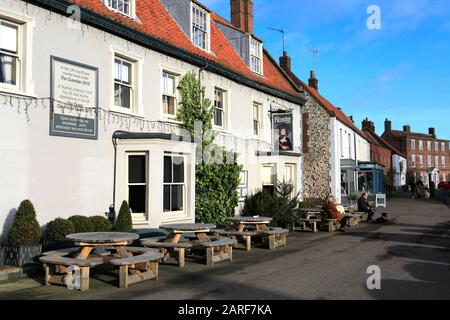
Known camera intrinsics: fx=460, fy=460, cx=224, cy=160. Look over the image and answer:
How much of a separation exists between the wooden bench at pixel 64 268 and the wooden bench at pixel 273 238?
5.84m

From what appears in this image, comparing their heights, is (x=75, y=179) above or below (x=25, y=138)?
below

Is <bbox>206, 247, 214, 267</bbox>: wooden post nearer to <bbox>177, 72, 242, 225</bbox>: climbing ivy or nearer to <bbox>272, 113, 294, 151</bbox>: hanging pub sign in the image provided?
<bbox>177, 72, 242, 225</bbox>: climbing ivy

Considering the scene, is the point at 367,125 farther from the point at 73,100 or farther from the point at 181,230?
the point at 73,100

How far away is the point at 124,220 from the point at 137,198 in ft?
3.79

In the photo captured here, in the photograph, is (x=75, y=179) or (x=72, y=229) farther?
(x=75, y=179)

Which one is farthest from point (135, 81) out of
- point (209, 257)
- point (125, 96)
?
point (209, 257)

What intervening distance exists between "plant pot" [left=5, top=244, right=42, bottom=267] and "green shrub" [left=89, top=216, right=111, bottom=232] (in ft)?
5.62

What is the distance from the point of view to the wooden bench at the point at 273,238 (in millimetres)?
12859

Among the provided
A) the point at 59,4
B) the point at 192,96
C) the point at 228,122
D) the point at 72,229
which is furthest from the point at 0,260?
the point at 228,122

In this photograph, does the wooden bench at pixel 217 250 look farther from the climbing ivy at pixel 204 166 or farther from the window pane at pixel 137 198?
the climbing ivy at pixel 204 166

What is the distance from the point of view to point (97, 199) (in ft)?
37.9

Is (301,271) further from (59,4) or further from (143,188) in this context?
(59,4)

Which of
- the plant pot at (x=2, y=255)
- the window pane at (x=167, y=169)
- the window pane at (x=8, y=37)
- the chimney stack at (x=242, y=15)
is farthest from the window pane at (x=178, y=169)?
the chimney stack at (x=242, y=15)
